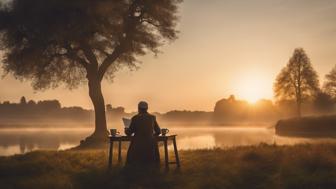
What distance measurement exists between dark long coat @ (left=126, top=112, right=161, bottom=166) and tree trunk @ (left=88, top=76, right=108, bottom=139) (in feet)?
44.9

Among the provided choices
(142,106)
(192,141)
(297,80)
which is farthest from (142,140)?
(297,80)

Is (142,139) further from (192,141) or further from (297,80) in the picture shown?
(297,80)

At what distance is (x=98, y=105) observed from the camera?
1024 inches

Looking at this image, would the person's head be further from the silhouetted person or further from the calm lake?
the calm lake

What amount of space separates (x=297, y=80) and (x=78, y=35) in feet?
159

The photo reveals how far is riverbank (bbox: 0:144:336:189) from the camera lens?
34.7 ft

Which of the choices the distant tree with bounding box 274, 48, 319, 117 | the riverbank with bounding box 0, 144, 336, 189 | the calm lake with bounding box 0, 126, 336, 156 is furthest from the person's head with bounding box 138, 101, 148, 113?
the distant tree with bounding box 274, 48, 319, 117

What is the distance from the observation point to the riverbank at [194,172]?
1059 cm

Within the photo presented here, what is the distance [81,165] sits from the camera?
13.6 meters

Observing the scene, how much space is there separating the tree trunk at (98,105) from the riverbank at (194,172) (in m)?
10.5

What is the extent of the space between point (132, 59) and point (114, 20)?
4.43 metres

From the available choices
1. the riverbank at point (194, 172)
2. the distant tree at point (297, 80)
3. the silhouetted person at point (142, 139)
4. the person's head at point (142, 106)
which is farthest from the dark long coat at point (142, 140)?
the distant tree at point (297, 80)

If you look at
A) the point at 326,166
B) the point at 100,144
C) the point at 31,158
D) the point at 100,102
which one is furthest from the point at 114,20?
the point at 326,166

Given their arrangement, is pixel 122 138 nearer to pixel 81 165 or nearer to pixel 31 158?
pixel 81 165
